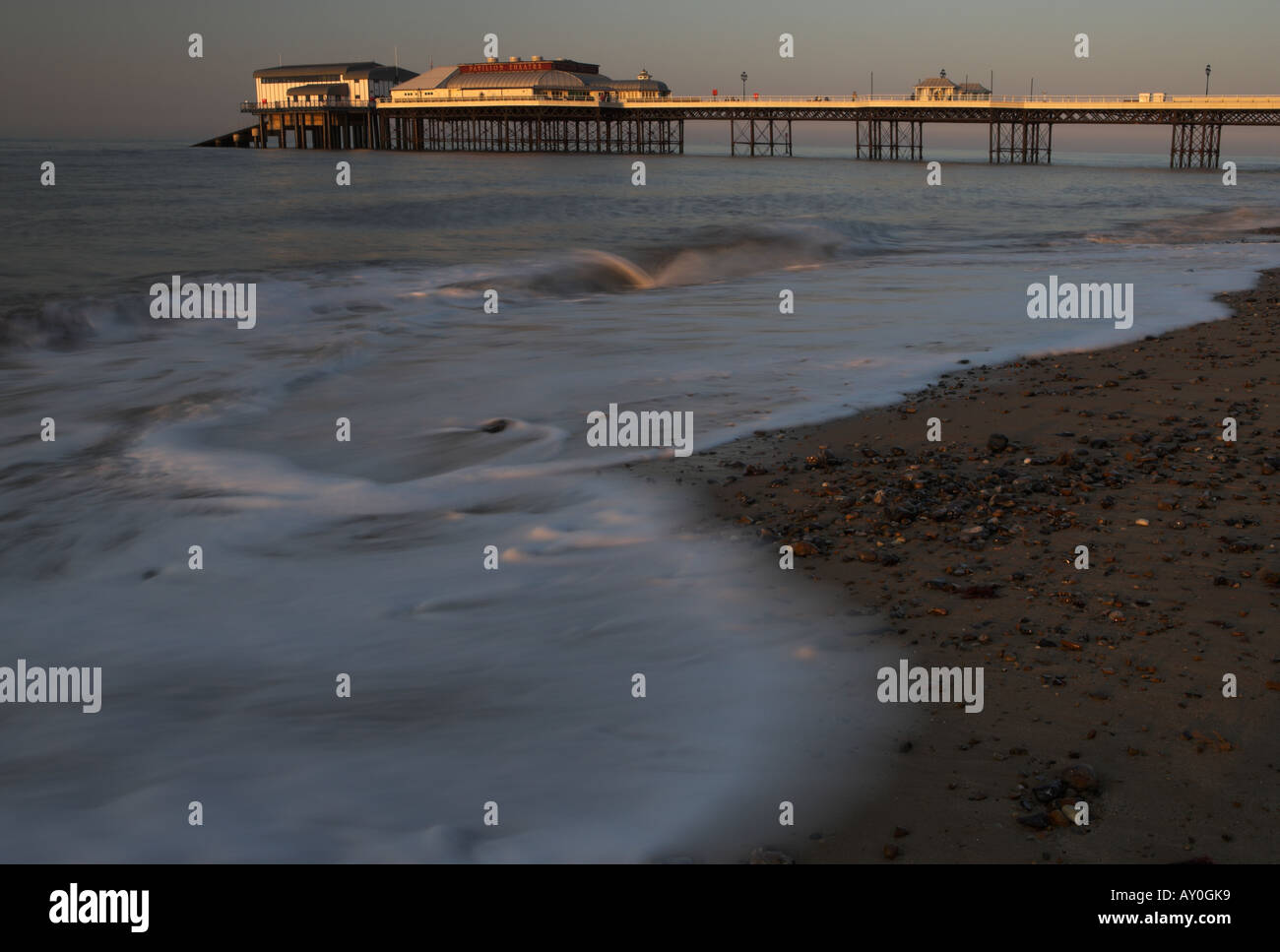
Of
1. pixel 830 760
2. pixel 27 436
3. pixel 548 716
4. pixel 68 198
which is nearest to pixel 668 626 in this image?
pixel 548 716

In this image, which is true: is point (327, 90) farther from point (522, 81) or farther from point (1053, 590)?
point (1053, 590)

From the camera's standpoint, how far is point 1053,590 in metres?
3.78

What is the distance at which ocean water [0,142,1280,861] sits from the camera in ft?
9.53

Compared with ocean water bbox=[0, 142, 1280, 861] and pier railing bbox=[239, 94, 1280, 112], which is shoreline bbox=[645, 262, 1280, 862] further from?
pier railing bbox=[239, 94, 1280, 112]

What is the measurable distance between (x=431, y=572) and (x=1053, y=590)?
249cm

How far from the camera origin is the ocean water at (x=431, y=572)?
291 centimetres

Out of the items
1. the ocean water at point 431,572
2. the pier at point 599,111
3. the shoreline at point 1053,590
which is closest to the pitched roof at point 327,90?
the pier at point 599,111

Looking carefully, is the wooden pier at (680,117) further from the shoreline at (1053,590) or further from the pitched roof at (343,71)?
the shoreline at (1053,590)

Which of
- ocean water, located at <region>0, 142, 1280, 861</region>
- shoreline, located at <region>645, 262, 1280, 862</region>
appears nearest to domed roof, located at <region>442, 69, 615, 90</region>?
ocean water, located at <region>0, 142, 1280, 861</region>

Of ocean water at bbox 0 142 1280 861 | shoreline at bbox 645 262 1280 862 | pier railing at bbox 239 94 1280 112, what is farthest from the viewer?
pier railing at bbox 239 94 1280 112

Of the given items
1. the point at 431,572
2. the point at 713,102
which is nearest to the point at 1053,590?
the point at 431,572

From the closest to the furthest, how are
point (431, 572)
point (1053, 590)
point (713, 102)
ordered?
point (1053, 590), point (431, 572), point (713, 102)

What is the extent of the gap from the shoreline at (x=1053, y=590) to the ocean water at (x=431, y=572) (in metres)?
0.21

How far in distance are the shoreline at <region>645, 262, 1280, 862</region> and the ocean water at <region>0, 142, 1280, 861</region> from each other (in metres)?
0.21
